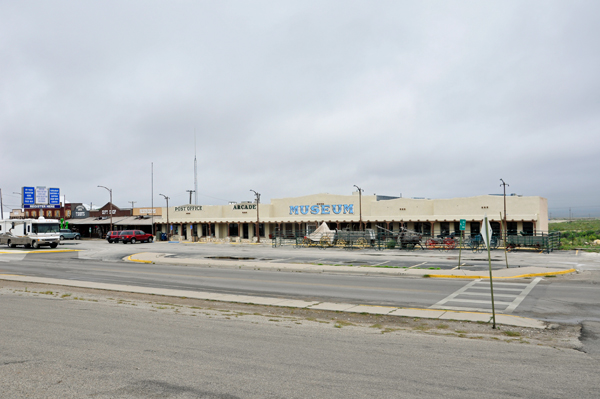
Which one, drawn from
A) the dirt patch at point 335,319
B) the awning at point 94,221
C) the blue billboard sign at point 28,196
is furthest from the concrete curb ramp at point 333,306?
the blue billboard sign at point 28,196

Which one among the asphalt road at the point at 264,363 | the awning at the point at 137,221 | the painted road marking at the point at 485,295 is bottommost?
the painted road marking at the point at 485,295

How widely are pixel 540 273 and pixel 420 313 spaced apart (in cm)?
1150

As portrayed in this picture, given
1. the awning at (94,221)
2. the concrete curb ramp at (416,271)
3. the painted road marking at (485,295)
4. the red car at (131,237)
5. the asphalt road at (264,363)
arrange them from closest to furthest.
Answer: the asphalt road at (264,363)
the painted road marking at (485,295)
the concrete curb ramp at (416,271)
the red car at (131,237)
the awning at (94,221)

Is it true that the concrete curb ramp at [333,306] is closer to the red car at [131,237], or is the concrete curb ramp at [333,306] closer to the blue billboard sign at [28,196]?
the red car at [131,237]

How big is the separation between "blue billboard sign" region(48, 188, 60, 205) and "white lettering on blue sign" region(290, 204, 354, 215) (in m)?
41.0

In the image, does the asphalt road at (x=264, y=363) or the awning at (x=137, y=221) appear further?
the awning at (x=137, y=221)

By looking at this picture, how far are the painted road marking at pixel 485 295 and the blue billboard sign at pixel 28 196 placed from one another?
69.8 m

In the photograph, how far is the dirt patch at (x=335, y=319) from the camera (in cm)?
953

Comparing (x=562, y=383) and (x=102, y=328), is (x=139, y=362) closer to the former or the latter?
(x=102, y=328)

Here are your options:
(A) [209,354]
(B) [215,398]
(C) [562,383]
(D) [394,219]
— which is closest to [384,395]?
(B) [215,398]

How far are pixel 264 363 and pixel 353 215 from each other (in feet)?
148

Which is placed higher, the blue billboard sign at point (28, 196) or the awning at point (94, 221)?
the blue billboard sign at point (28, 196)

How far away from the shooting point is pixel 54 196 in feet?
236

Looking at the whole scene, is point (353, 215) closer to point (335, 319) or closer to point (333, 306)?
point (333, 306)
